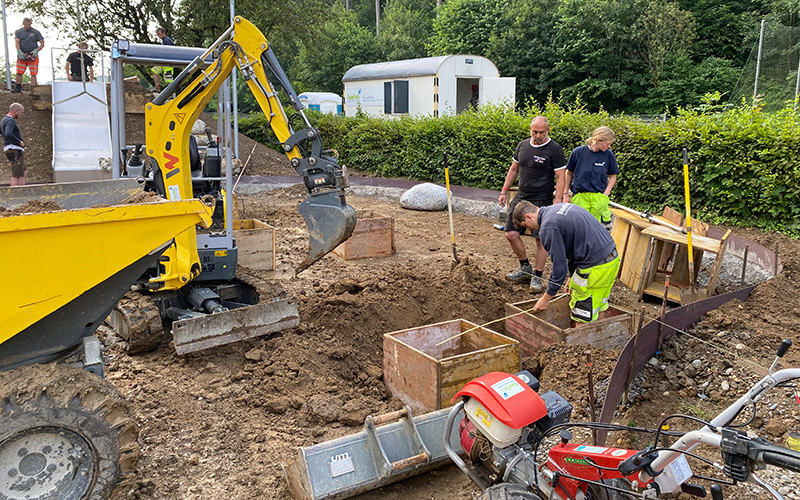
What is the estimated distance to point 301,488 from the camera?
11.1ft

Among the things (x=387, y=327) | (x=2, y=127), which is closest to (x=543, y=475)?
(x=387, y=327)

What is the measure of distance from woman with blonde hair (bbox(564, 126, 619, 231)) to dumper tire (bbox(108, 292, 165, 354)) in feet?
14.9

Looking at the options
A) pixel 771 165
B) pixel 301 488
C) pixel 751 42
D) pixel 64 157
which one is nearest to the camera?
pixel 301 488

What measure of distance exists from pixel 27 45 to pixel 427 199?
1095 cm

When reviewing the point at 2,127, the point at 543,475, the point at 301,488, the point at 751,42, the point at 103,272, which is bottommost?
the point at 301,488

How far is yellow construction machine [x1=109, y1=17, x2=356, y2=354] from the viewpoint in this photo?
5.00 m

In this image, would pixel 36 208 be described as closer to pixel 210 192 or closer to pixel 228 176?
pixel 228 176

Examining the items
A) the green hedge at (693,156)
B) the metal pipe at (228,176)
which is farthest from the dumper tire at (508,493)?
the green hedge at (693,156)

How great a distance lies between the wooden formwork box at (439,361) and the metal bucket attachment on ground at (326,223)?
928 mm

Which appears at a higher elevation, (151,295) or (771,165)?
(771,165)

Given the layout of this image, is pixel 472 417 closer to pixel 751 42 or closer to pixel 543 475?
pixel 543 475

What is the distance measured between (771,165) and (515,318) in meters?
4.95

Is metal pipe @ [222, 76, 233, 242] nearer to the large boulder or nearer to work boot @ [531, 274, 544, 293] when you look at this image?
work boot @ [531, 274, 544, 293]

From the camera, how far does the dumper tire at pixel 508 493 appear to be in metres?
2.78
